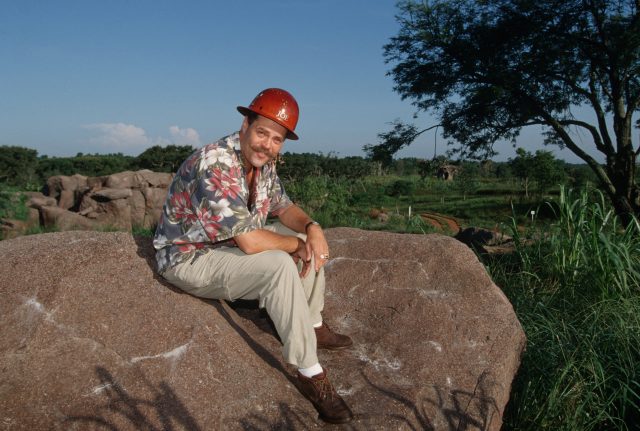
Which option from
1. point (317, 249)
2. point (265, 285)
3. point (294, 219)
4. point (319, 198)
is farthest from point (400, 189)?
point (265, 285)

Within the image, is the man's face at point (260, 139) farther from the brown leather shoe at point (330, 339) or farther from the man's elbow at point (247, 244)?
the brown leather shoe at point (330, 339)

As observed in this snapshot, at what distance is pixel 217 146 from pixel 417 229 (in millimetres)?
7718

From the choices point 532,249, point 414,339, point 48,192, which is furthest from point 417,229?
point 48,192

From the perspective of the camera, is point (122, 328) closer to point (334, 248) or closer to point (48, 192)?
point (334, 248)

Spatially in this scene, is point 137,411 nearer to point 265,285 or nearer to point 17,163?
point 265,285

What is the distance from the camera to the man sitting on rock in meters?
2.73

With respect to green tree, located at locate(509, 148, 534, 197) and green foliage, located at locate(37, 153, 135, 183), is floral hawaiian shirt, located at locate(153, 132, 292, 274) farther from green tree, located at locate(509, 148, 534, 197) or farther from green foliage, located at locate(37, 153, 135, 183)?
green foliage, located at locate(37, 153, 135, 183)

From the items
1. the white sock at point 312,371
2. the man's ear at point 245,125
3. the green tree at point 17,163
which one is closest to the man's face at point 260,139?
the man's ear at point 245,125

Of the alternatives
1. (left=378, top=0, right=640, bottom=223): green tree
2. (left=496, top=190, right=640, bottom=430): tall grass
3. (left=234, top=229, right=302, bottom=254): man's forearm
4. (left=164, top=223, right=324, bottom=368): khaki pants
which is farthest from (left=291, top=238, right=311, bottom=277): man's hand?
(left=378, top=0, right=640, bottom=223): green tree

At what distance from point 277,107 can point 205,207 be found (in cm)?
66

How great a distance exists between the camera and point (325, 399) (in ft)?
8.82

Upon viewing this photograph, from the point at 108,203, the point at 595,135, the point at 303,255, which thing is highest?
the point at 595,135

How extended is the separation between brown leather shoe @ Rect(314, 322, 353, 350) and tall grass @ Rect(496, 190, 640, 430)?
3.44ft

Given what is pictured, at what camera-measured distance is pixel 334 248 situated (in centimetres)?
433
